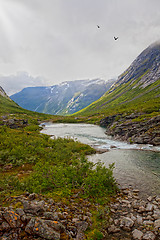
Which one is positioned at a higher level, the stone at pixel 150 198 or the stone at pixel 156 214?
the stone at pixel 156 214

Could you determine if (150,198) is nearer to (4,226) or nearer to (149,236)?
(149,236)

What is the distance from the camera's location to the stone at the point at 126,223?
461 inches

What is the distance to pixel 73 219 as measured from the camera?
11.3 meters

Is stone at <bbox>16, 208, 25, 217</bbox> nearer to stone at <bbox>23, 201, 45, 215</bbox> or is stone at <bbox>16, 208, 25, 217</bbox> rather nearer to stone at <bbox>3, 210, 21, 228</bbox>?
stone at <bbox>3, 210, 21, 228</bbox>

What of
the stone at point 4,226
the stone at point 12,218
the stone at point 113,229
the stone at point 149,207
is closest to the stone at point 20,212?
the stone at point 12,218

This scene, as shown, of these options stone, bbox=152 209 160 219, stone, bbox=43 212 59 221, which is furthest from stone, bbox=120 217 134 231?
stone, bbox=43 212 59 221

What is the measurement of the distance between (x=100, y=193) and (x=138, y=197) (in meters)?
5.16

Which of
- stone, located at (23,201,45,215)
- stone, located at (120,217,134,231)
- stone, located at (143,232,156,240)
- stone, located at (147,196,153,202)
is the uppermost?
stone, located at (23,201,45,215)

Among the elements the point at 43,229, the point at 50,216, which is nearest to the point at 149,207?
the point at 50,216

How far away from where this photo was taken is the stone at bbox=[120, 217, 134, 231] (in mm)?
11703

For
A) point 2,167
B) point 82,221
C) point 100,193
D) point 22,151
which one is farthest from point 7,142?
point 82,221

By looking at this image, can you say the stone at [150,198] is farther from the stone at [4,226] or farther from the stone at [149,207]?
the stone at [4,226]

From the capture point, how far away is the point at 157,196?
693 inches

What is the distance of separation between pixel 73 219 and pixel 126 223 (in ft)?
16.5
